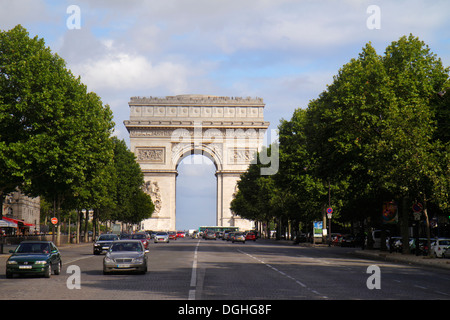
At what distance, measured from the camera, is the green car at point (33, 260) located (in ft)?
86.7

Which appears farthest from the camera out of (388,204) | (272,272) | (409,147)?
(388,204)

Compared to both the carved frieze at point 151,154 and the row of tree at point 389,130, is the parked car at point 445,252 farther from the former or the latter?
the carved frieze at point 151,154

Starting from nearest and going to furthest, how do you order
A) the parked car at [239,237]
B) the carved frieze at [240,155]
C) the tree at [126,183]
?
the parked car at [239,237] → the tree at [126,183] → the carved frieze at [240,155]

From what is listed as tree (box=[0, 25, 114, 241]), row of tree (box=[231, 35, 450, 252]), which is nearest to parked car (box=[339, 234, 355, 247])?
row of tree (box=[231, 35, 450, 252])

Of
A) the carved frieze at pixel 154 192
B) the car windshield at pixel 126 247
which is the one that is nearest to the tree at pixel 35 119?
the car windshield at pixel 126 247

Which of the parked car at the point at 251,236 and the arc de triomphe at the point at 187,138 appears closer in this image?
the parked car at the point at 251,236

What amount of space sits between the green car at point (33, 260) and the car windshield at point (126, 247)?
8.31ft

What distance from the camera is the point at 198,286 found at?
72.0 ft

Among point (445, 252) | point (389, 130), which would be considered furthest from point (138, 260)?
point (445, 252)

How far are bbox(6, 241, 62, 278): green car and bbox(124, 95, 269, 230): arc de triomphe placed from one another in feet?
318

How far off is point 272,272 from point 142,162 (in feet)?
324

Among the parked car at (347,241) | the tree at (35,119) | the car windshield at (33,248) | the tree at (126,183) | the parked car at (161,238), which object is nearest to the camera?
the car windshield at (33,248)
